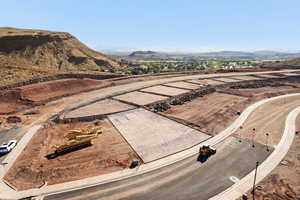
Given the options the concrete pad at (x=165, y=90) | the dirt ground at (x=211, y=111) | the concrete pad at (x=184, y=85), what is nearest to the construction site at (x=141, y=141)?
the dirt ground at (x=211, y=111)

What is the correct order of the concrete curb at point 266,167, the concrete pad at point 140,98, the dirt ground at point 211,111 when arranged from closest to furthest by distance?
the concrete curb at point 266,167
the dirt ground at point 211,111
the concrete pad at point 140,98

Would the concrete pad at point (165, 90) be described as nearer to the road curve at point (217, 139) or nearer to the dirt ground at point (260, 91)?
the dirt ground at point (260, 91)

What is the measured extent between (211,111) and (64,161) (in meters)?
27.4

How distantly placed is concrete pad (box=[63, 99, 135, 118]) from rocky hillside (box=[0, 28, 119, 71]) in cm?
3411

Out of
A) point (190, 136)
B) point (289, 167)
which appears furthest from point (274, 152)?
point (190, 136)

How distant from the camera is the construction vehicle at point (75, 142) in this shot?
20.9m

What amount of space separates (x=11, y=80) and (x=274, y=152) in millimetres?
56645

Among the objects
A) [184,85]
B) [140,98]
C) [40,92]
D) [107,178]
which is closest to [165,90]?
[184,85]

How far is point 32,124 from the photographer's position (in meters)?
29.0

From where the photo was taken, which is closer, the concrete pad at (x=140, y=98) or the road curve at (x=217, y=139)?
the road curve at (x=217, y=139)

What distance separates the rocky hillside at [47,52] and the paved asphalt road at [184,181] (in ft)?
187

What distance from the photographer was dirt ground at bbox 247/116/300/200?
47.9 feet

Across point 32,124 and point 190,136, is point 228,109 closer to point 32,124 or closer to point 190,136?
point 190,136

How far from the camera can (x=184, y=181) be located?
16484 mm
